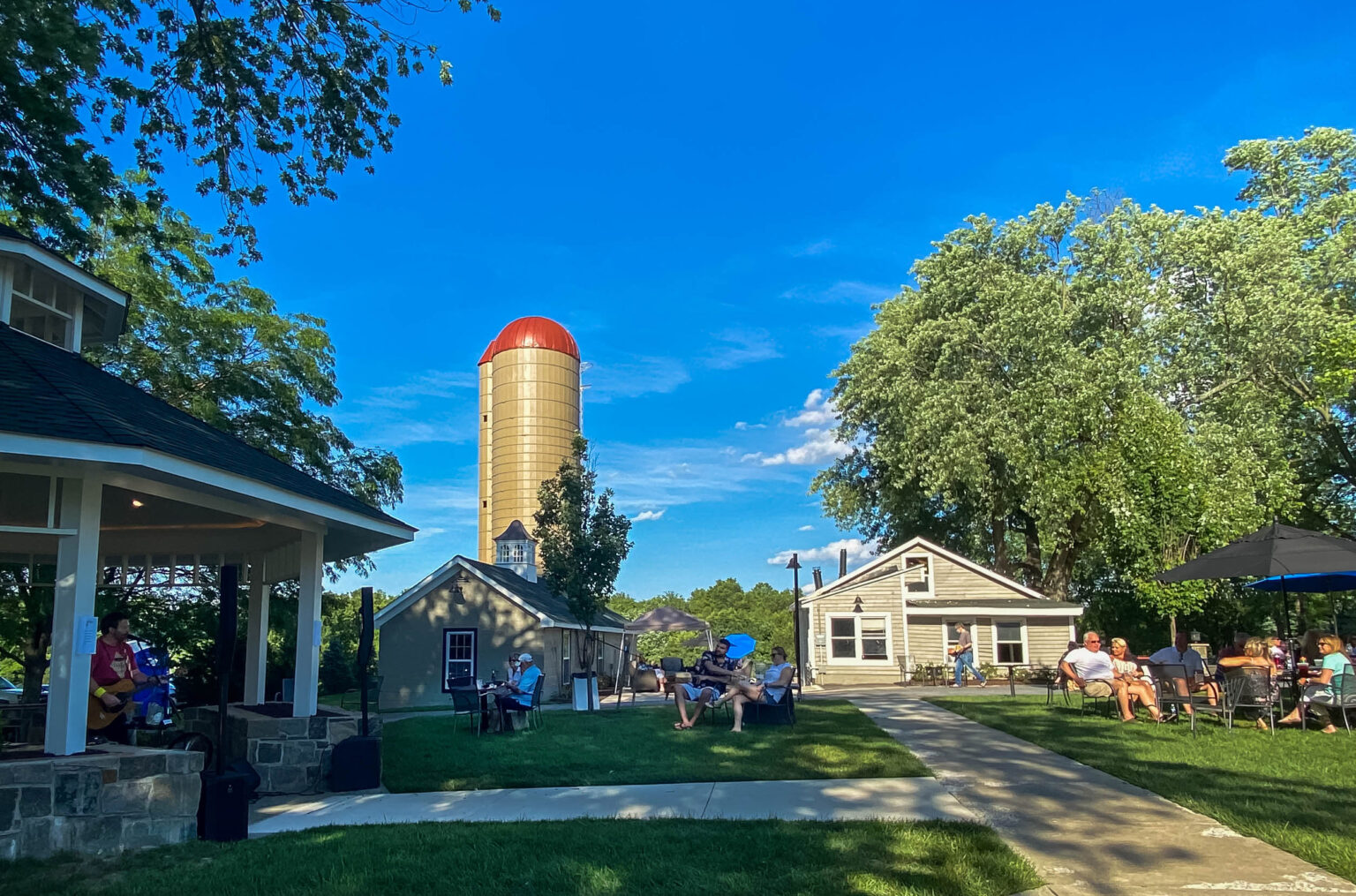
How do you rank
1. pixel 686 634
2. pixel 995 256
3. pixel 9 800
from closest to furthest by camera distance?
pixel 9 800, pixel 995 256, pixel 686 634

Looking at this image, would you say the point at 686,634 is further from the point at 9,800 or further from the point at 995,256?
the point at 9,800

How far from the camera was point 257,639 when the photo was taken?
12.5 metres

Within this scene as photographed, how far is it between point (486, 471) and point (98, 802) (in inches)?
2199

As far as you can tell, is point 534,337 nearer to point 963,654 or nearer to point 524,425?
point 524,425

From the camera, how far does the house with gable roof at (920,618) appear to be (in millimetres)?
29562

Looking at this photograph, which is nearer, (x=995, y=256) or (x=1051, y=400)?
(x=1051, y=400)

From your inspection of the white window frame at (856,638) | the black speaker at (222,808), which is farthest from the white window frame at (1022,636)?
the black speaker at (222,808)

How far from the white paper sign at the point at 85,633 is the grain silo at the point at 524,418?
50749mm

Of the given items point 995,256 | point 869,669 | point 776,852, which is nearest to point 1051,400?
point 995,256

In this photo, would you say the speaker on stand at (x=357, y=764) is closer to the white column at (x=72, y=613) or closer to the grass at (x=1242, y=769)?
the white column at (x=72, y=613)

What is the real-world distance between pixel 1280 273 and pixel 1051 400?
8210mm

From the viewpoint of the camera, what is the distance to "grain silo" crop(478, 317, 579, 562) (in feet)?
194

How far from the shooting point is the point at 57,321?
11086 mm

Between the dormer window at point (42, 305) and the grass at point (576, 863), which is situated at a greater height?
the dormer window at point (42, 305)
